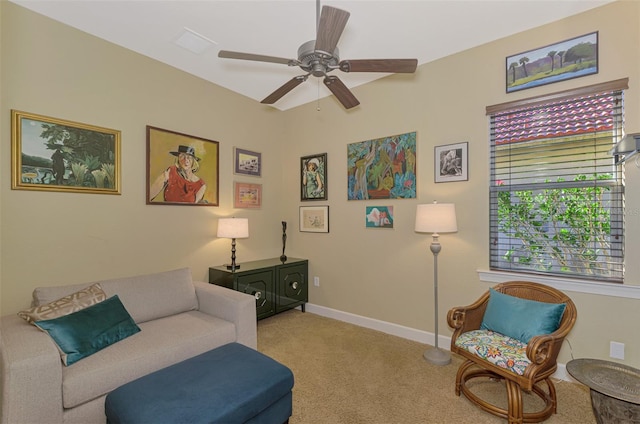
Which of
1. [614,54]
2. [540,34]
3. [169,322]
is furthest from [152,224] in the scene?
[614,54]

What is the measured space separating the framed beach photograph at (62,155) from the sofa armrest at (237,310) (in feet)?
4.47

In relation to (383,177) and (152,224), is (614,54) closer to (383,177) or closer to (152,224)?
(383,177)

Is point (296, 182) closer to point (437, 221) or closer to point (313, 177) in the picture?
point (313, 177)

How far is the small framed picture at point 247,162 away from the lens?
3.76m

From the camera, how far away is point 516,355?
1.86 meters

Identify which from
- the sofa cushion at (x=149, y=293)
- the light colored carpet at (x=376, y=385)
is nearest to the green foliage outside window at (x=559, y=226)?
the light colored carpet at (x=376, y=385)

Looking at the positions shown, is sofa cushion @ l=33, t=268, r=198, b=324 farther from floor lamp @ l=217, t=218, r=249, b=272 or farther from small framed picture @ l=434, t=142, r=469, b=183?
small framed picture @ l=434, t=142, r=469, b=183

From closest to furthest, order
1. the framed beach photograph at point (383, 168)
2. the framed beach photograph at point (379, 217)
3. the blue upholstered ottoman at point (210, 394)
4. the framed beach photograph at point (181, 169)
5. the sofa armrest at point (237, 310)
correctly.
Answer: the blue upholstered ottoman at point (210, 394) < the sofa armrest at point (237, 310) < the framed beach photograph at point (181, 169) < the framed beach photograph at point (383, 168) < the framed beach photograph at point (379, 217)

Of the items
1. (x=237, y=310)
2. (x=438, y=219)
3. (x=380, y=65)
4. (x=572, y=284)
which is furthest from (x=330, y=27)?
(x=572, y=284)

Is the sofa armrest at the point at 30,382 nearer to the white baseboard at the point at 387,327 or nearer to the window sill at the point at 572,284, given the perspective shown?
the white baseboard at the point at 387,327

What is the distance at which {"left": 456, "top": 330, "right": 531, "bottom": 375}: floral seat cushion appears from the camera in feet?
5.96

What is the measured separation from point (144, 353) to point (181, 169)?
1960mm

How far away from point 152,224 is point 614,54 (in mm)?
4208

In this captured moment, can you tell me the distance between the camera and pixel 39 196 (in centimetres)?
231
